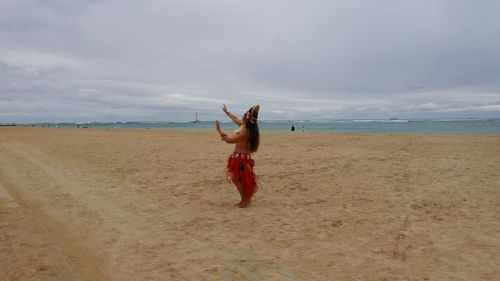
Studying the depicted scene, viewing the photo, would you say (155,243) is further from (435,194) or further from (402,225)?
(435,194)

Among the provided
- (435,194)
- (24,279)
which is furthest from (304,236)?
(435,194)

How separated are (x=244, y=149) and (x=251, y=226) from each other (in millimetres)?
1699

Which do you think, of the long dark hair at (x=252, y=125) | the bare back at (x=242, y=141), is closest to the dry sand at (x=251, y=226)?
the bare back at (x=242, y=141)

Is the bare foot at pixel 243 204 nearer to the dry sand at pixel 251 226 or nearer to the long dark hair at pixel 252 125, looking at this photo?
the dry sand at pixel 251 226

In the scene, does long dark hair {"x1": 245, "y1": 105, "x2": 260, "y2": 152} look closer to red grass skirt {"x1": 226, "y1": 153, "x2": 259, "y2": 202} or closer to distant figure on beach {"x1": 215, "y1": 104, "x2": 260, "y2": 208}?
distant figure on beach {"x1": 215, "y1": 104, "x2": 260, "y2": 208}

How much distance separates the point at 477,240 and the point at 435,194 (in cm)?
329

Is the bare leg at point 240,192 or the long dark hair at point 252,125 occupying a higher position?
the long dark hair at point 252,125

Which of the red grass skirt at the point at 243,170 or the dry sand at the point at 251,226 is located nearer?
the dry sand at the point at 251,226

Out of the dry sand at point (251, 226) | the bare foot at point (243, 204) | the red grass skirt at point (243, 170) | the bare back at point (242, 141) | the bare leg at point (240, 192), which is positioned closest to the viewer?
the dry sand at point (251, 226)

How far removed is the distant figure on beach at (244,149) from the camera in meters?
7.19

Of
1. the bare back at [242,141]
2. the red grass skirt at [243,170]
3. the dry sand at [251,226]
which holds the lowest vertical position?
the dry sand at [251,226]

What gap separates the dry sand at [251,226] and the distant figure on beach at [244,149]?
48 centimetres

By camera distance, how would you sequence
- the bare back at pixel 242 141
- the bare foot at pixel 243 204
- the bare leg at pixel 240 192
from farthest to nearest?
the bare foot at pixel 243 204
the bare leg at pixel 240 192
the bare back at pixel 242 141

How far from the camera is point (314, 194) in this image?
8.67 m
